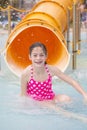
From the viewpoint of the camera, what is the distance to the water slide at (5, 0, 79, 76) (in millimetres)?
5310

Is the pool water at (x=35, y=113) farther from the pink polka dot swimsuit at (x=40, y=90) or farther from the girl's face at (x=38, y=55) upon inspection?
the girl's face at (x=38, y=55)

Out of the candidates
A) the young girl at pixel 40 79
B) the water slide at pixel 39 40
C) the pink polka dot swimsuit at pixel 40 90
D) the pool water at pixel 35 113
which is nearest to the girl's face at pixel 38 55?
the young girl at pixel 40 79

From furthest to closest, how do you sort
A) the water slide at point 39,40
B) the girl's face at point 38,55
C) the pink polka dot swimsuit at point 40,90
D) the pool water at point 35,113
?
the water slide at point 39,40
the pink polka dot swimsuit at point 40,90
the girl's face at point 38,55
the pool water at point 35,113

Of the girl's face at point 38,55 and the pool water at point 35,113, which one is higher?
the girl's face at point 38,55

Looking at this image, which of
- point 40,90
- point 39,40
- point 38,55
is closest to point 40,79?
point 40,90

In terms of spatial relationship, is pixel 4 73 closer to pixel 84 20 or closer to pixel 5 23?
pixel 84 20

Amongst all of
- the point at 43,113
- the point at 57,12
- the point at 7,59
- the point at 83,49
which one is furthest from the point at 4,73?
the point at 83,49

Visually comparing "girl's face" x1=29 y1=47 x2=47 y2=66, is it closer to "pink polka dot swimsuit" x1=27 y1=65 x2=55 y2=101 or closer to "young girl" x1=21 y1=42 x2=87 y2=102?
"young girl" x1=21 y1=42 x2=87 y2=102

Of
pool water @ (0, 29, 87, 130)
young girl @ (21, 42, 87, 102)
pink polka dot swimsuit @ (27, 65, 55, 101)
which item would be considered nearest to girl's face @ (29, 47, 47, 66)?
young girl @ (21, 42, 87, 102)

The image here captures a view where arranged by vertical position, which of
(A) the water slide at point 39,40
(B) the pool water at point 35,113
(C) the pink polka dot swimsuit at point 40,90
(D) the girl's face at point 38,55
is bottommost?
(B) the pool water at point 35,113

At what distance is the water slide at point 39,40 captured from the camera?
5310 mm

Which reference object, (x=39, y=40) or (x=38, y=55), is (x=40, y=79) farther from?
(x=39, y=40)

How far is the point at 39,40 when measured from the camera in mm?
6008

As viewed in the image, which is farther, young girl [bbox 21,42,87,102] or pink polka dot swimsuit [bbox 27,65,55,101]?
pink polka dot swimsuit [bbox 27,65,55,101]
